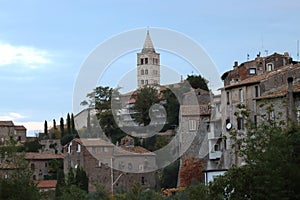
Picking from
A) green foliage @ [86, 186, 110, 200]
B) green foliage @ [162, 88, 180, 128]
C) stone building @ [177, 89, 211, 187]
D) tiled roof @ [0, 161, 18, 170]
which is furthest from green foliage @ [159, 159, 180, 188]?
tiled roof @ [0, 161, 18, 170]

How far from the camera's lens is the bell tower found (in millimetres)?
123438

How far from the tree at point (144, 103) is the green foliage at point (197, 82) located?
6276 millimetres

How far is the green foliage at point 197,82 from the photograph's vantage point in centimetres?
9359

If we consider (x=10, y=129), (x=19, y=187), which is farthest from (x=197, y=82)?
(x=19, y=187)

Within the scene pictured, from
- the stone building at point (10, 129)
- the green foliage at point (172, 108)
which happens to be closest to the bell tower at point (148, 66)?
the green foliage at point (172, 108)

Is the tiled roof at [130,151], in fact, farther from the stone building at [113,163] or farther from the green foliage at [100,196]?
the green foliage at [100,196]

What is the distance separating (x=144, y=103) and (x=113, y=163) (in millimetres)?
13973

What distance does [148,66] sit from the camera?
432 ft

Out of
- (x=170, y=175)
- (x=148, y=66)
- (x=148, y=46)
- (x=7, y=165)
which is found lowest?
(x=170, y=175)

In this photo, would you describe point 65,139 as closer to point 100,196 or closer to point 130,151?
point 130,151

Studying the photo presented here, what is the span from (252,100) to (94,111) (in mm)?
56376

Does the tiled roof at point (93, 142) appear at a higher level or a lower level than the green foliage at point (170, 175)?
higher

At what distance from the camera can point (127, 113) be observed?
334 ft

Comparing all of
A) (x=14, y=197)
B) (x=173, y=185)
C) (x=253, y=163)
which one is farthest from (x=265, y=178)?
(x=173, y=185)
